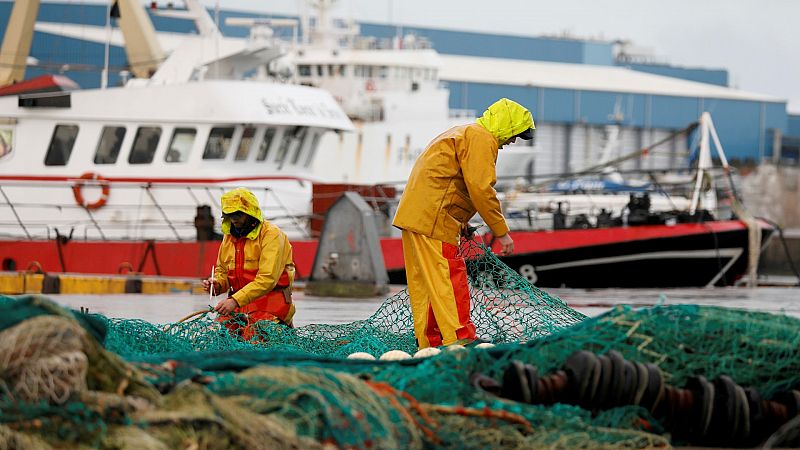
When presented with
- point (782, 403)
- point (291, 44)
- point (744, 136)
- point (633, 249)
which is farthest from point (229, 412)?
point (744, 136)

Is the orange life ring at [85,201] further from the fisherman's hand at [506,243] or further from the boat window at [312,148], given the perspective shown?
the fisherman's hand at [506,243]

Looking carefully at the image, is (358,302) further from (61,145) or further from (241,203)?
(61,145)

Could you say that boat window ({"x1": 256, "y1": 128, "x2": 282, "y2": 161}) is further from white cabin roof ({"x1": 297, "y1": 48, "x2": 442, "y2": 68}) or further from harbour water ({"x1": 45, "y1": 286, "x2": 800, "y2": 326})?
white cabin roof ({"x1": 297, "y1": 48, "x2": 442, "y2": 68})

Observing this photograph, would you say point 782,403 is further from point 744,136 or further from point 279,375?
point 744,136

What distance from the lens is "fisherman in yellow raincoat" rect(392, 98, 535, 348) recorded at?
6.81m

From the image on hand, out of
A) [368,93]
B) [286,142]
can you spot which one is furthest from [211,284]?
[368,93]

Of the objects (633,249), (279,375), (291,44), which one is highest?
(291,44)

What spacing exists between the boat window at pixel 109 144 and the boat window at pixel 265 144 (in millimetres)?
1932

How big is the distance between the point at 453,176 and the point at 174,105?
12675 mm

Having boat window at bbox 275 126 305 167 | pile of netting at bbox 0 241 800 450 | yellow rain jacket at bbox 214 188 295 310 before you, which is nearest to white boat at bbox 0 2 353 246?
boat window at bbox 275 126 305 167

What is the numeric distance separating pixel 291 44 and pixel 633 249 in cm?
1407

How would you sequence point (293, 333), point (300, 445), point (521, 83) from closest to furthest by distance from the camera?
point (300, 445) → point (293, 333) → point (521, 83)

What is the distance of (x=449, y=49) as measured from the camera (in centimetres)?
7169

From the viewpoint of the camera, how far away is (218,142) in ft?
63.3
